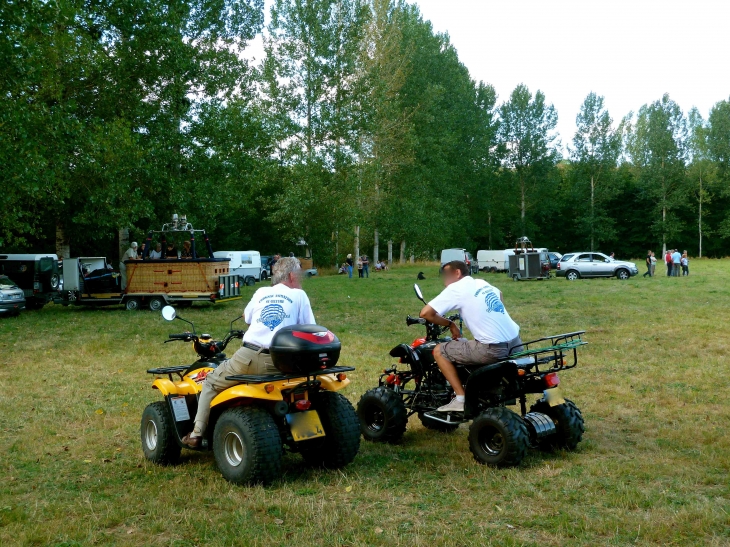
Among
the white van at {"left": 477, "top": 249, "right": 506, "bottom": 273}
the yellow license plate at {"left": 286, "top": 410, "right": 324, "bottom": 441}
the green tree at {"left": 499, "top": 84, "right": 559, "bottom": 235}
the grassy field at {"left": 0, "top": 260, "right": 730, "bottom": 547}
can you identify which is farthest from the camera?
the green tree at {"left": 499, "top": 84, "right": 559, "bottom": 235}

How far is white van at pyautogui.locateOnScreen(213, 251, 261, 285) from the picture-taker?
41.3 m

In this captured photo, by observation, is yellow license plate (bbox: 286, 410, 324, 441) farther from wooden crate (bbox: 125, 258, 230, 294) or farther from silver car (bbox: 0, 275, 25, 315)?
silver car (bbox: 0, 275, 25, 315)

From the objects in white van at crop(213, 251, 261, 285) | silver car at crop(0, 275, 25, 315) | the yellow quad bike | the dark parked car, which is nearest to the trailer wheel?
silver car at crop(0, 275, 25, 315)

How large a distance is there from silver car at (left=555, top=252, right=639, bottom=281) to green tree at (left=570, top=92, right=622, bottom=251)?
1180 inches

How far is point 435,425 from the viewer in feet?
23.2

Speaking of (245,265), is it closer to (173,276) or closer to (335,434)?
(173,276)

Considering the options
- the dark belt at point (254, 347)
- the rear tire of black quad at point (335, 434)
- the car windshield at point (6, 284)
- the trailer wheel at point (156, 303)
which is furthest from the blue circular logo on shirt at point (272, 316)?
the car windshield at point (6, 284)

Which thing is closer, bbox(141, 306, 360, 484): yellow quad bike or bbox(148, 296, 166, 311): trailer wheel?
bbox(141, 306, 360, 484): yellow quad bike

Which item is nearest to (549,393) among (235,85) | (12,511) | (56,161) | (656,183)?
(12,511)

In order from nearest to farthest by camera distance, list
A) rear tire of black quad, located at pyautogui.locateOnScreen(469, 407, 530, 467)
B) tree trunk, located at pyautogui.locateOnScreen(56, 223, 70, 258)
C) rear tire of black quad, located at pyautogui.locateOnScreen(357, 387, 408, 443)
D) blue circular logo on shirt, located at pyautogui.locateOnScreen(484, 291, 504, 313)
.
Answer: rear tire of black quad, located at pyautogui.locateOnScreen(469, 407, 530, 467) → blue circular logo on shirt, located at pyautogui.locateOnScreen(484, 291, 504, 313) → rear tire of black quad, located at pyautogui.locateOnScreen(357, 387, 408, 443) → tree trunk, located at pyautogui.locateOnScreen(56, 223, 70, 258)

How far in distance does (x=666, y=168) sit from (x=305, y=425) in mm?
70292

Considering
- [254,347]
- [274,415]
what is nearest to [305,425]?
[274,415]

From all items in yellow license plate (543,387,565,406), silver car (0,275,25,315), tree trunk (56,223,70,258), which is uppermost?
tree trunk (56,223,70,258)

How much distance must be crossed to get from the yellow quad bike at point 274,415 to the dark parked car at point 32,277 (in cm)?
1978
